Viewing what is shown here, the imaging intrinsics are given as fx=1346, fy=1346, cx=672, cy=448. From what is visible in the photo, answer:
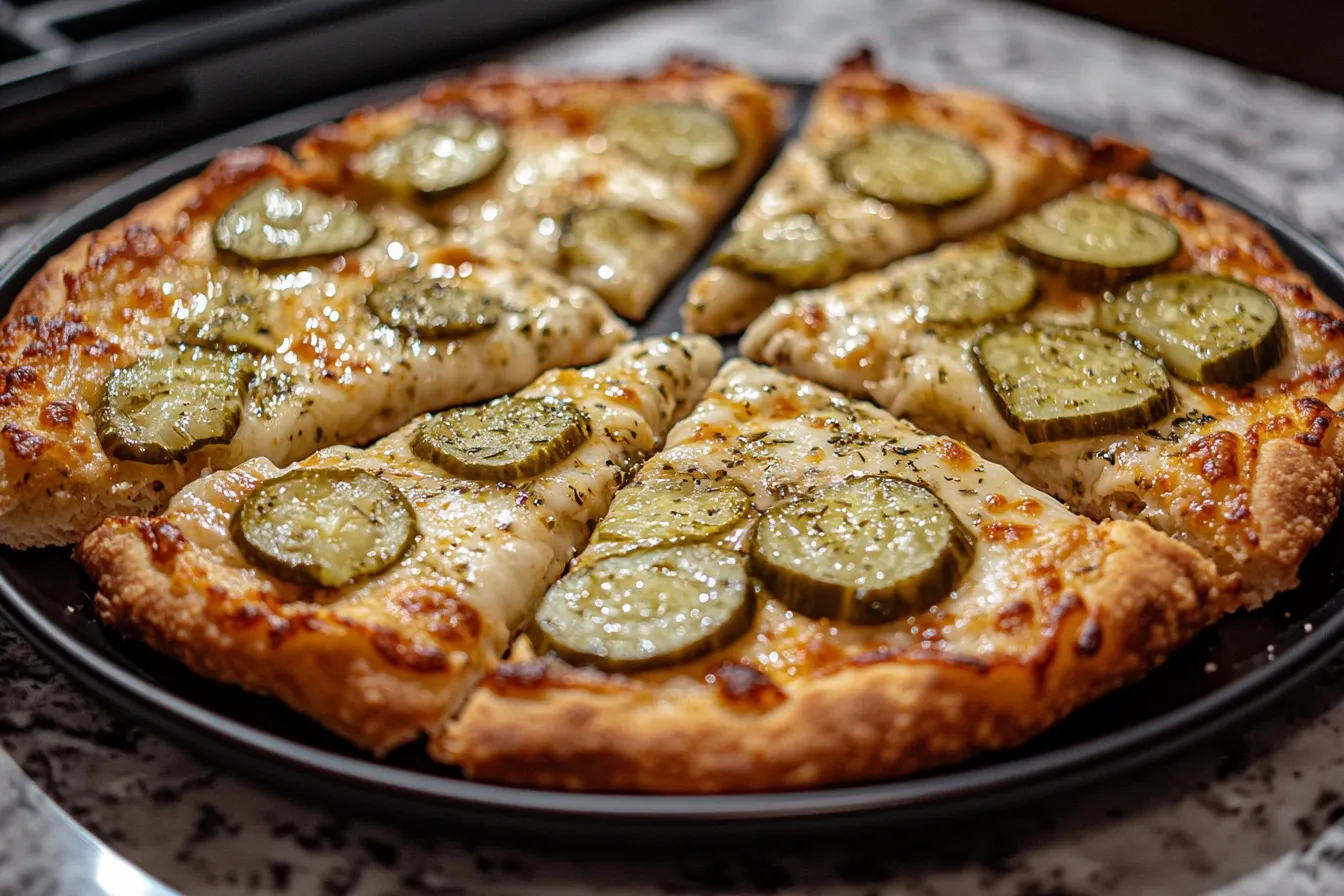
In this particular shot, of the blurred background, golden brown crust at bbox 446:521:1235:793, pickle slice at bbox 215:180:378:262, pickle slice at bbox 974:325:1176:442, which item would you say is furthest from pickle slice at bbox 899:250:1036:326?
the blurred background

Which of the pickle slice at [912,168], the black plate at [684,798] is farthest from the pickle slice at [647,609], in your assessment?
the pickle slice at [912,168]

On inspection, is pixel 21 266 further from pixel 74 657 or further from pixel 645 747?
pixel 645 747

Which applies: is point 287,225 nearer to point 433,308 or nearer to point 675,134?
point 433,308

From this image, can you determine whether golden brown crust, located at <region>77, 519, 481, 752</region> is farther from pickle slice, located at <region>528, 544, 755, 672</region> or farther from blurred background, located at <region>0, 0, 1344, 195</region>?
blurred background, located at <region>0, 0, 1344, 195</region>

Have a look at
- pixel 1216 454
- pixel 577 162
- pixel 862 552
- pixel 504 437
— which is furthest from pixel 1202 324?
pixel 577 162

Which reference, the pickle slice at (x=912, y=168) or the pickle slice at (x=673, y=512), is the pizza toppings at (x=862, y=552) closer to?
Result: the pickle slice at (x=673, y=512)

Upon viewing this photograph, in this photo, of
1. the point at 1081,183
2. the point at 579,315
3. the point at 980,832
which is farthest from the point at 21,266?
the point at 1081,183

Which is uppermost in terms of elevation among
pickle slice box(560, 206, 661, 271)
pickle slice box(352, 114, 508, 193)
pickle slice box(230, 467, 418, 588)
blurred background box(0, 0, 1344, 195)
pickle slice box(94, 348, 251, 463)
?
blurred background box(0, 0, 1344, 195)
